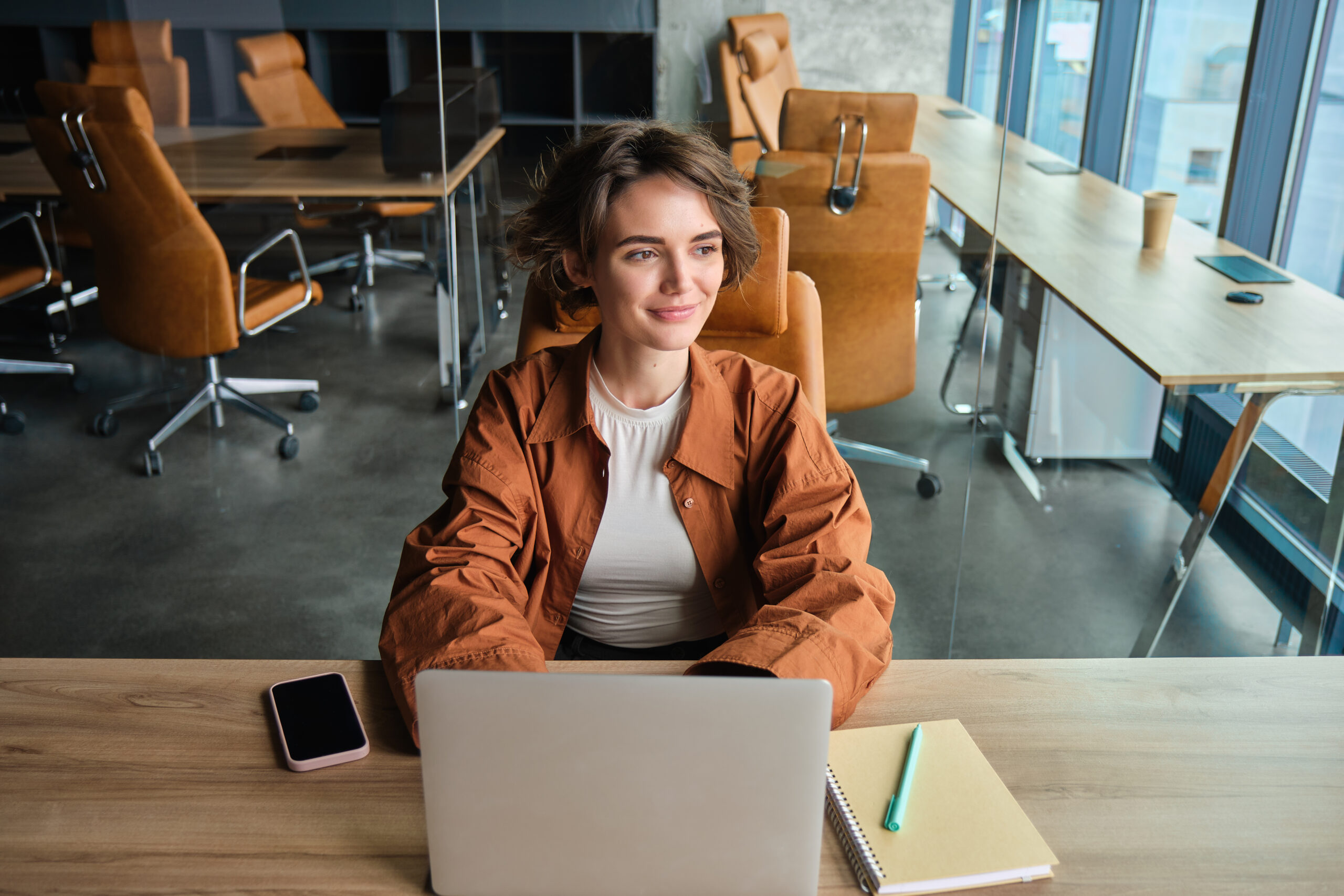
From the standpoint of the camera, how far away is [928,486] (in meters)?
2.64

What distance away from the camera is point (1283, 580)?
2523mm

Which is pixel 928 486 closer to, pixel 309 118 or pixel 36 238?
pixel 309 118

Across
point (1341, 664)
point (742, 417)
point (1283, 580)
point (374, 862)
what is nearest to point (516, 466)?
point (742, 417)

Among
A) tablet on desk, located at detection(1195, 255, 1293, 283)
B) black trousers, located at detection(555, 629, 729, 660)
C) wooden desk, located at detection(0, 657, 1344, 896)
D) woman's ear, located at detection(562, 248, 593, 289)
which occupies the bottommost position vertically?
black trousers, located at detection(555, 629, 729, 660)

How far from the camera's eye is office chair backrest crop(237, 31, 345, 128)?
241 cm

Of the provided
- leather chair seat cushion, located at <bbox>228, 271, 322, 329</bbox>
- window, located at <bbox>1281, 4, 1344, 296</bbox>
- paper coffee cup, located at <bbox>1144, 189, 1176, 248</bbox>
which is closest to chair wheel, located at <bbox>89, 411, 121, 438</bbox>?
leather chair seat cushion, located at <bbox>228, 271, 322, 329</bbox>

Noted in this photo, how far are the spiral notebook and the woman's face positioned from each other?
545 mm

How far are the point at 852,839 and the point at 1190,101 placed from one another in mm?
2086

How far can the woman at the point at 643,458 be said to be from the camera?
1.31 meters

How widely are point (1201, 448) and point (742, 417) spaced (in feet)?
5.24

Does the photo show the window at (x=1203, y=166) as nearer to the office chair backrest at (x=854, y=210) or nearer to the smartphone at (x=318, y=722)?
the office chair backrest at (x=854, y=210)

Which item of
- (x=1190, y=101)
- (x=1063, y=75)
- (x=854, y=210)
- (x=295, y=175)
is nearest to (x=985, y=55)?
(x=1063, y=75)

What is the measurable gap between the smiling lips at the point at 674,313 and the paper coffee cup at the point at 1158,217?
5.00ft

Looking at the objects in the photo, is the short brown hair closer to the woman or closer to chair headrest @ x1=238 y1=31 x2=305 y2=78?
the woman
